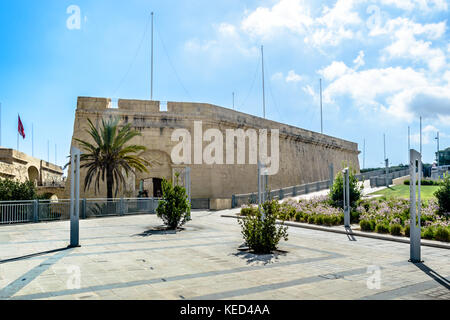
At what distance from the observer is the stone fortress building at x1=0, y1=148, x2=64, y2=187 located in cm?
3812

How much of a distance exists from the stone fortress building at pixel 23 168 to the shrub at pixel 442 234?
3073 cm

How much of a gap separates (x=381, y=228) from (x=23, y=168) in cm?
4304

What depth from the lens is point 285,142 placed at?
35.5 m

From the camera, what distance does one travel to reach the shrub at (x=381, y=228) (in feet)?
38.1

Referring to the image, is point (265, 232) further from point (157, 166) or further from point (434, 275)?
point (157, 166)

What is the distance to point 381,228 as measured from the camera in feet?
38.5

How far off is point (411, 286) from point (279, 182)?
28.4 meters

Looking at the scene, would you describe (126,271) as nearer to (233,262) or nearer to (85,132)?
(233,262)

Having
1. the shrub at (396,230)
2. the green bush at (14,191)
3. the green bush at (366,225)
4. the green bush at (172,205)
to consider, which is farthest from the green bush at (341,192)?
the green bush at (14,191)

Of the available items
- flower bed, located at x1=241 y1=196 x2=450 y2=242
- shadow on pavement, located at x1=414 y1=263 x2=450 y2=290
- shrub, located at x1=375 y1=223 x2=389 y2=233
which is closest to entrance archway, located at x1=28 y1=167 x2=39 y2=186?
flower bed, located at x1=241 y1=196 x2=450 y2=242

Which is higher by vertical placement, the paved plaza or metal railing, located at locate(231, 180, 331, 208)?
metal railing, located at locate(231, 180, 331, 208)

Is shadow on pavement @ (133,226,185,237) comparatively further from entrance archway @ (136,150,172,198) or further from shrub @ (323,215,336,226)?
entrance archway @ (136,150,172,198)

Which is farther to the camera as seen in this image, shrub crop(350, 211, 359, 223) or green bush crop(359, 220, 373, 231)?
shrub crop(350, 211, 359, 223)
